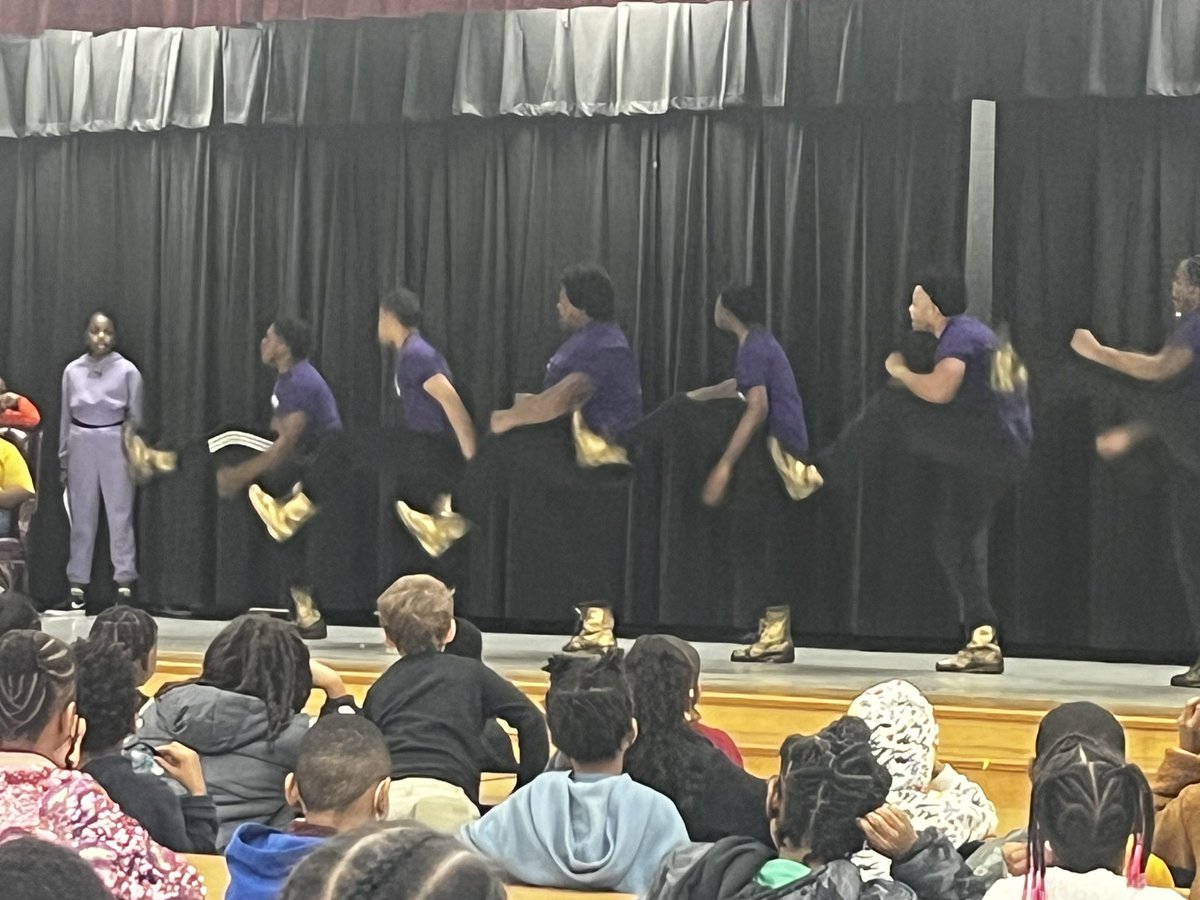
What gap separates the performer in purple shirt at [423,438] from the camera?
6.75 m

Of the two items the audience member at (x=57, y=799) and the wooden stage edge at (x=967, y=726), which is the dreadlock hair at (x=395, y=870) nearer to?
the audience member at (x=57, y=799)

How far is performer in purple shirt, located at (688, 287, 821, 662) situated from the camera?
22.4 ft

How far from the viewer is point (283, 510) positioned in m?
7.36

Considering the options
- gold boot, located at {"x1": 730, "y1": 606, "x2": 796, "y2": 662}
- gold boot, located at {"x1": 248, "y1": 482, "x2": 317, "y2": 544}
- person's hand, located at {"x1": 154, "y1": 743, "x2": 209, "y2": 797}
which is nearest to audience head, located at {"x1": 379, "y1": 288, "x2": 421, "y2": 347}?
gold boot, located at {"x1": 248, "y1": 482, "x2": 317, "y2": 544}

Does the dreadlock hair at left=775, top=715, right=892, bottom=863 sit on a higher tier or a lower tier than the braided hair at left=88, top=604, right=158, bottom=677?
higher

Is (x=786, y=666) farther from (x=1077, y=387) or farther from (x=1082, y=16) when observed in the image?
(x=1082, y=16)

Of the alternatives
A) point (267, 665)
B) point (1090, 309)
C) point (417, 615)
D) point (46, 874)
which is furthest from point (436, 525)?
point (46, 874)

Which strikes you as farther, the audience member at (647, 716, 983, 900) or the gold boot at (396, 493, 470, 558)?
the gold boot at (396, 493, 470, 558)

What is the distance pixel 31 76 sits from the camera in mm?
8586

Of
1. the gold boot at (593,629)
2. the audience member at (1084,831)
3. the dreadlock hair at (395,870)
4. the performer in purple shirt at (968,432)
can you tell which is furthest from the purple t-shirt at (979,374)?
the dreadlock hair at (395,870)

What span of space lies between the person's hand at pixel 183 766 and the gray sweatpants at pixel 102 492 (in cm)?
513

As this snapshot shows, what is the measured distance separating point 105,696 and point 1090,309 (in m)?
5.09

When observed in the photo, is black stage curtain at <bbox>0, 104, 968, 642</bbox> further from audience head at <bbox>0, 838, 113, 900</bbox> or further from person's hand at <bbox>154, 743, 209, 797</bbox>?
audience head at <bbox>0, 838, 113, 900</bbox>

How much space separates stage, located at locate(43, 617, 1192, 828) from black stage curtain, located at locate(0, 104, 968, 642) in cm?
80
